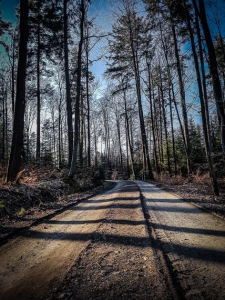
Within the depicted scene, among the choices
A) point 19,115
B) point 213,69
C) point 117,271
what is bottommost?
point 117,271

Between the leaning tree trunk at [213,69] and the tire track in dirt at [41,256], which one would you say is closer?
the tire track in dirt at [41,256]

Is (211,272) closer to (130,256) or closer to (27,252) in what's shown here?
(130,256)

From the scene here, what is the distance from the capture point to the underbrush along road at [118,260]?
1644 millimetres

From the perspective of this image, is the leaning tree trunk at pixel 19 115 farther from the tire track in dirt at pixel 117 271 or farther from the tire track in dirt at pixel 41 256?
the tire track in dirt at pixel 117 271

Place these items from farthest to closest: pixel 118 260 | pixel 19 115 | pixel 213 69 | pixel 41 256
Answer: pixel 19 115 < pixel 213 69 < pixel 41 256 < pixel 118 260

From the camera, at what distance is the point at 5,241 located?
290cm

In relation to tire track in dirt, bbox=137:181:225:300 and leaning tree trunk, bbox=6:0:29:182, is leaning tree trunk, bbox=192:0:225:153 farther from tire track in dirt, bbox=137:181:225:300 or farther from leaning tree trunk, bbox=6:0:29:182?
leaning tree trunk, bbox=6:0:29:182

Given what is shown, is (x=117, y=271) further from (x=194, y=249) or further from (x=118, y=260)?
(x=194, y=249)

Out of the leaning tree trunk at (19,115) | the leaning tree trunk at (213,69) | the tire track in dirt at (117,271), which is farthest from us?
the leaning tree trunk at (213,69)

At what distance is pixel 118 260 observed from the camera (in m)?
2.19

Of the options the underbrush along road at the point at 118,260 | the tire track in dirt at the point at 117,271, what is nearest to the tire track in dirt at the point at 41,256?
the underbrush along road at the point at 118,260

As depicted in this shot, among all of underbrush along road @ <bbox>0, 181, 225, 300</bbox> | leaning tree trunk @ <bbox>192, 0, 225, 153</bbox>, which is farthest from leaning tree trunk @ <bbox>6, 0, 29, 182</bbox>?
leaning tree trunk @ <bbox>192, 0, 225, 153</bbox>

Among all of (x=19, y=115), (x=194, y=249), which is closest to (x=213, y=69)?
(x=194, y=249)

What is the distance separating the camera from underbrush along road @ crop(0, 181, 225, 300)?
164 cm
